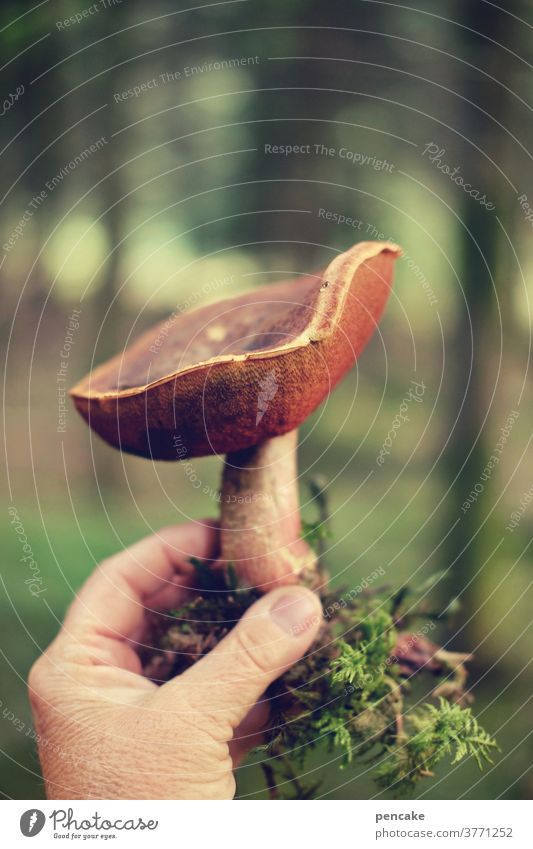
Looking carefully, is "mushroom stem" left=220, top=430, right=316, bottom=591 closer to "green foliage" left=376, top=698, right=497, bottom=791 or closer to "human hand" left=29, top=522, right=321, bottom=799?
"human hand" left=29, top=522, right=321, bottom=799

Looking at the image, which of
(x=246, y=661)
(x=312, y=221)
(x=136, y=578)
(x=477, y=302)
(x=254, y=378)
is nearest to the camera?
(x=254, y=378)

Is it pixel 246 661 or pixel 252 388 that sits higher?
pixel 252 388

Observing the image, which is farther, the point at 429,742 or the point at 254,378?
the point at 429,742

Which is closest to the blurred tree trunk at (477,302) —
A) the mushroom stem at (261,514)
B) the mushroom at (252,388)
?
the mushroom at (252,388)

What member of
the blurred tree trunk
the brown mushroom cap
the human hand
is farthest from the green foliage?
the blurred tree trunk

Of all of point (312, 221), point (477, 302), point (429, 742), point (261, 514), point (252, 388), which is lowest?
point (429, 742)

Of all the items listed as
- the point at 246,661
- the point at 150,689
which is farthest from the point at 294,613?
the point at 150,689

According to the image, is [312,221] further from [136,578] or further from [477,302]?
[136,578]
